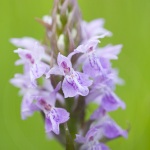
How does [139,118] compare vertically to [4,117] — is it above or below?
below

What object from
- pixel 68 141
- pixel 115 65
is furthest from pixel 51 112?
pixel 115 65

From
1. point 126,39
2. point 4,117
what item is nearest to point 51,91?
point 4,117

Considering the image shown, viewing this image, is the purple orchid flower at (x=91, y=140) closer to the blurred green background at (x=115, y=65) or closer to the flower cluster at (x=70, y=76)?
the flower cluster at (x=70, y=76)

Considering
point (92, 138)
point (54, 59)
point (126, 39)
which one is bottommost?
point (92, 138)

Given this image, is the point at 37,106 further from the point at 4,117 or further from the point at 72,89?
the point at 4,117

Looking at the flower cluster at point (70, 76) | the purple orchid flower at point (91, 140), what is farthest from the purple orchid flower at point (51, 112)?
the purple orchid flower at point (91, 140)

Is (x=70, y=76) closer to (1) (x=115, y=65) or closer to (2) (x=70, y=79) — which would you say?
(2) (x=70, y=79)
